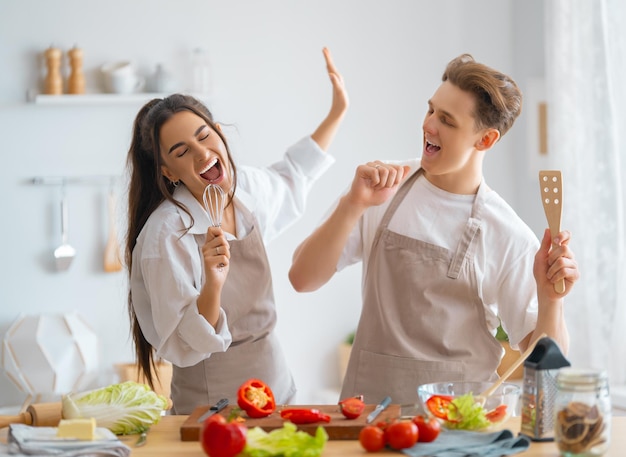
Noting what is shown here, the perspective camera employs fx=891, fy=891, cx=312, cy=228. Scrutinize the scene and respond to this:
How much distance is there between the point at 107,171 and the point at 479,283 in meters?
2.48

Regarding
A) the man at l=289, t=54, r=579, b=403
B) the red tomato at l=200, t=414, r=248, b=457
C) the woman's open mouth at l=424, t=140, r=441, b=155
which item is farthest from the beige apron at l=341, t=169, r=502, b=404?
the red tomato at l=200, t=414, r=248, b=457

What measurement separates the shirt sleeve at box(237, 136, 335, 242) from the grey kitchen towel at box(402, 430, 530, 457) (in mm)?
956

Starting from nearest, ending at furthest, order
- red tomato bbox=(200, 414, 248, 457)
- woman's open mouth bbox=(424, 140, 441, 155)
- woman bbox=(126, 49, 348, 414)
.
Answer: red tomato bbox=(200, 414, 248, 457), woman bbox=(126, 49, 348, 414), woman's open mouth bbox=(424, 140, 441, 155)

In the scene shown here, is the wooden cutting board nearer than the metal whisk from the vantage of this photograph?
Yes

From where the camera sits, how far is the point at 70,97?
4.01 meters

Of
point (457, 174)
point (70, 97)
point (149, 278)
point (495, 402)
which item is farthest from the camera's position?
point (70, 97)

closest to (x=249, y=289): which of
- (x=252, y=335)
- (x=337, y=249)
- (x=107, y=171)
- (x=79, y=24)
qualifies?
(x=252, y=335)

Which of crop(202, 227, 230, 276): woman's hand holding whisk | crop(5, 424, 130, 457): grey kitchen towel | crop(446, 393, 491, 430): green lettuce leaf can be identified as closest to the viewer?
crop(5, 424, 130, 457): grey kitchen towel

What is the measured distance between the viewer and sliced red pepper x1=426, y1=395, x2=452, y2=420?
1.70m

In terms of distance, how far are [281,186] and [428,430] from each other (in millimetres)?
1149

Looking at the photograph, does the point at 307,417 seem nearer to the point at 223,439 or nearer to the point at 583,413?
the point at 223,439

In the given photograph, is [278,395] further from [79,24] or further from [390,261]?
[79,24]

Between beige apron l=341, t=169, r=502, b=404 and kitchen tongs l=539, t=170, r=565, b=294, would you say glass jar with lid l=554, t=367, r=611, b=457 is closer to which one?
kitchen tongs l=539, t=170, r=565, b=294

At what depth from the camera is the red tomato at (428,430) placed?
160cm
